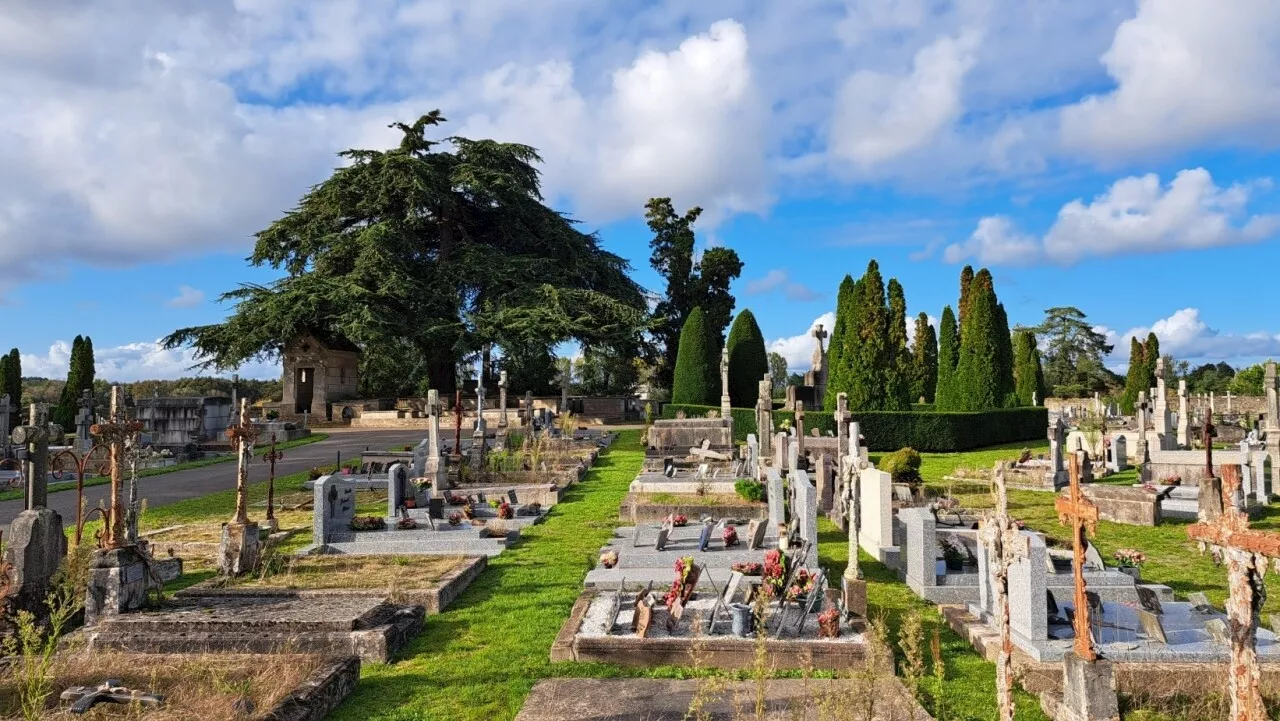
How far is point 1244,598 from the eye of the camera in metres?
3.70

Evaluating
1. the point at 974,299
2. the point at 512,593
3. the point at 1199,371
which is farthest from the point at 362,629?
the point at 1199,371

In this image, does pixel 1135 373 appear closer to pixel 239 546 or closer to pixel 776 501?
pixel 776 501

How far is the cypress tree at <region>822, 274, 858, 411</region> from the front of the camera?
88.7 ft

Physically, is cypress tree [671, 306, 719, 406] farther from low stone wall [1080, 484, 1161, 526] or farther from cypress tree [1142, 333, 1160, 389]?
cypress tree [1142, 333, 1160, 389]

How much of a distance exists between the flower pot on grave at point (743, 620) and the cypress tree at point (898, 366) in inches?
831

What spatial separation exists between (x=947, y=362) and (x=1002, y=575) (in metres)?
33.9

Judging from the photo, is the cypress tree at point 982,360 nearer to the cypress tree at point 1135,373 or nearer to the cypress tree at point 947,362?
the cypress tree at point 947,362

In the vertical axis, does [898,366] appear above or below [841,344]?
below

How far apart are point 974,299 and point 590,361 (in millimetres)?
20884

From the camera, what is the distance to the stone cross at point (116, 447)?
7.56 m

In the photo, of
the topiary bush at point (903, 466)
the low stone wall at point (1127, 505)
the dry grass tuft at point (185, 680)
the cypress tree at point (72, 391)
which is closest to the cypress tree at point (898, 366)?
the topiary bush at point (903, 466)

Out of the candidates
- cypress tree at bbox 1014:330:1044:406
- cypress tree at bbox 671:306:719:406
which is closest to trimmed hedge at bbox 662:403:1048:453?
cypress tree at bbox 671:306:719:406

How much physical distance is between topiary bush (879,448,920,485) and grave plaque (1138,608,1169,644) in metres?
8.21

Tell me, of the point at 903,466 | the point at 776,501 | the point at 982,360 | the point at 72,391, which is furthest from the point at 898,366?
the point at 72,391
